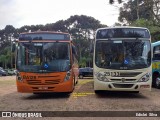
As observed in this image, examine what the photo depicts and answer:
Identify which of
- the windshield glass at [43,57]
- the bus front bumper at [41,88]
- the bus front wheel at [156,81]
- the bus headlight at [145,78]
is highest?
the windshield glass at [43,57]

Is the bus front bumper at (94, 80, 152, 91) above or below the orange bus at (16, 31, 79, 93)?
below

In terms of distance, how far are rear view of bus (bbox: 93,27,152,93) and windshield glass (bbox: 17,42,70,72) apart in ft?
4.84

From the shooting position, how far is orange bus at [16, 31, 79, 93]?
14328 mm

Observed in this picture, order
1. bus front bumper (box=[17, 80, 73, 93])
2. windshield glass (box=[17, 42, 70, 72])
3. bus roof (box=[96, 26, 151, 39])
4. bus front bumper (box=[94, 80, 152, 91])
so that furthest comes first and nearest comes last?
bus roof (box=[96, 26, 151, 39]) < windshield glass (box=[17, 42, 70, 72]) < bus front bumper (box=[17, 80, 73, 93]) < bus front bumper (box=[94, 80, 152, 91])

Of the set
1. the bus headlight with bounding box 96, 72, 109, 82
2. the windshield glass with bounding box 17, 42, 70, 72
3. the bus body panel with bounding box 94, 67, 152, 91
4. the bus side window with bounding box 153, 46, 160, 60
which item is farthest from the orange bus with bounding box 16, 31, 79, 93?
the bus side window with bounding box 153, 46, 160, 60

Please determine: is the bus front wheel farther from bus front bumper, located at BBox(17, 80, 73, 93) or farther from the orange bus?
bus front bumper, located at BBox(17, 80, 73, 93)

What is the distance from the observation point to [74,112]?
9.92 m

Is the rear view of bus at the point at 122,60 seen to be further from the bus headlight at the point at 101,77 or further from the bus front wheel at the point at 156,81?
the bus front wheel at the point at 156,81

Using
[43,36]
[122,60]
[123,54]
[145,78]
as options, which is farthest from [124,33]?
[43,36]

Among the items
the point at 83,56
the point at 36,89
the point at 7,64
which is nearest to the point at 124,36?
the point at 36,89

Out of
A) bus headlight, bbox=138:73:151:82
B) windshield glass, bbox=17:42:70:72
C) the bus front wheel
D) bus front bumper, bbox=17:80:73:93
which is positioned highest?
windshield glass, bbox=17:42:70:72

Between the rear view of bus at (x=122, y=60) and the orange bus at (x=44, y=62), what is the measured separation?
4.59 ft

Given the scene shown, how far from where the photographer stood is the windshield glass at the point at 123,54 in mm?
14203

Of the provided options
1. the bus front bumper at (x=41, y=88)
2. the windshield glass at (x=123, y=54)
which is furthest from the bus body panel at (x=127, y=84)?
→ the bus front bumper at (x=41, y=88)
